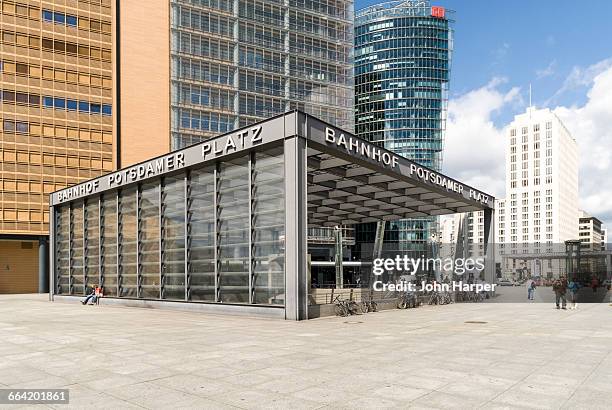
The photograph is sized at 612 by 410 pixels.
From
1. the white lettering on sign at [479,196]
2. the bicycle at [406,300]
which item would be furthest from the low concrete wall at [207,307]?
the white lettering on sign at [479,196]

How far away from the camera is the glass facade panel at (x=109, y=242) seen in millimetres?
34656

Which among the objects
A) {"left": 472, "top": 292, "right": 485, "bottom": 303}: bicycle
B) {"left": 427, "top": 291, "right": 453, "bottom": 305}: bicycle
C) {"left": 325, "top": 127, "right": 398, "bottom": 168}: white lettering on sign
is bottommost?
{"left": 472, "top": 292, "right": 485, "bottom": 303}: bicycle

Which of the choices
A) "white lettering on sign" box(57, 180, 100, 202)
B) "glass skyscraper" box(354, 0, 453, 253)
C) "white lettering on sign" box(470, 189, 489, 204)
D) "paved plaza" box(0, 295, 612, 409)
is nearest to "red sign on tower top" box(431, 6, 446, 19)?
"glass skyscraper" box(354, 0, 453, 253)

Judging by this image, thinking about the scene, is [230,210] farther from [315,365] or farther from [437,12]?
[437,12]

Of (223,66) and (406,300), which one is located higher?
(223,66)

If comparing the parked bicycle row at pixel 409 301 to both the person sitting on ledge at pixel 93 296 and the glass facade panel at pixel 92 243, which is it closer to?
the person sitting on ledge at pixel 93 296

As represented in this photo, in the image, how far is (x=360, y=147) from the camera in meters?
25.4

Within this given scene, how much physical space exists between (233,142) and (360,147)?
6.30m

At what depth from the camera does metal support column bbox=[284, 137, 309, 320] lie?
20.9 m

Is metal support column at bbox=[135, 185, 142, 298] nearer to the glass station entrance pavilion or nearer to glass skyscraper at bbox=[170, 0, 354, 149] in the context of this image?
the glass station entrance pavilion

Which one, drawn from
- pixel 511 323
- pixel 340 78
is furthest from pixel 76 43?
pixel 511 323

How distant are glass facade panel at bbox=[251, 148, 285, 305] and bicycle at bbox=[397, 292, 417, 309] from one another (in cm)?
952

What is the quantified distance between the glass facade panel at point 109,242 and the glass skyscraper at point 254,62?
4445 cm

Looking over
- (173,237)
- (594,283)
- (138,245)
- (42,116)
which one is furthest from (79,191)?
(594,283)
